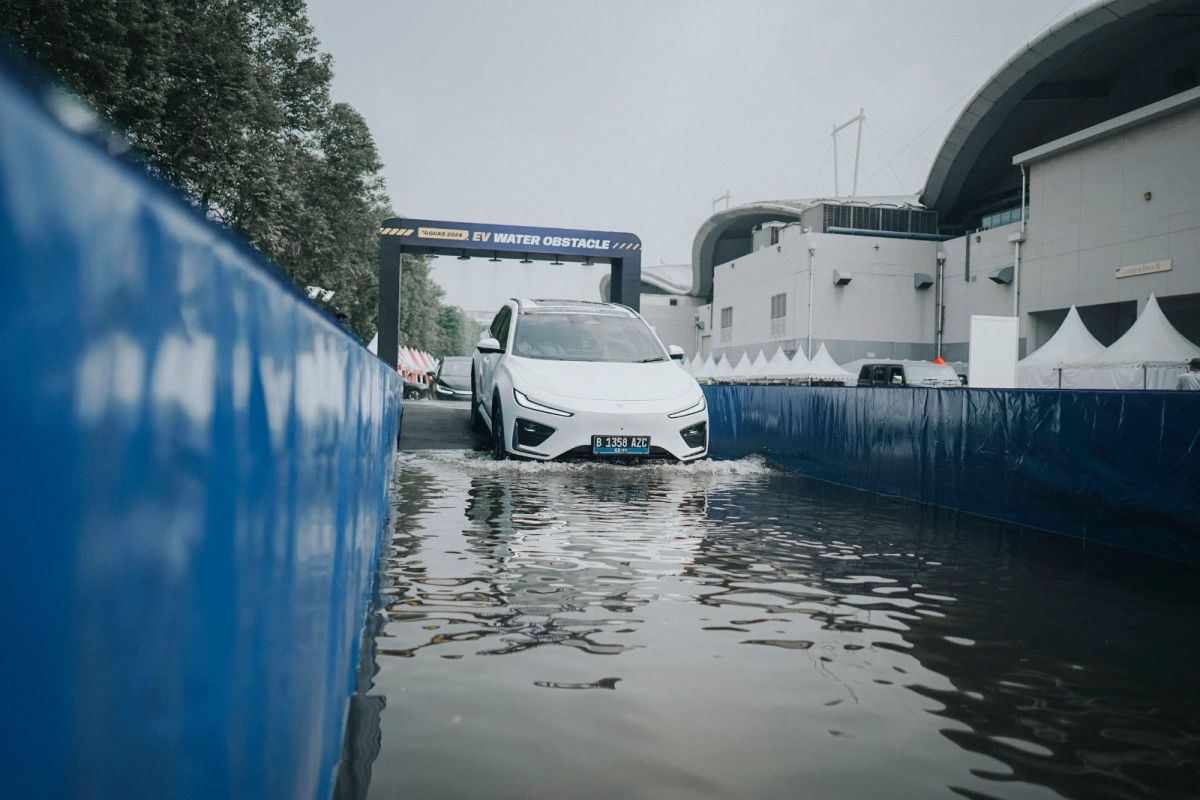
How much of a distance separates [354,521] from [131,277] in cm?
262

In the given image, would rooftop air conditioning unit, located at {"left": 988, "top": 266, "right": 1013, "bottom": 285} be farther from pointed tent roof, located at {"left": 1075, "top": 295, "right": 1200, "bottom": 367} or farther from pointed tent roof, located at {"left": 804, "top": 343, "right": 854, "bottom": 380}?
pointed tent roof, located at {"left": 1075, "top": 295, "right": 1200, "bottom": 367}

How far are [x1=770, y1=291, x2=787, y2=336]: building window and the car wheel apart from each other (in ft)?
128

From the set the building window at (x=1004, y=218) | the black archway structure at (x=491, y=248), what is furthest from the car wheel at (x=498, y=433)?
the building window at (x=1004, y=218)

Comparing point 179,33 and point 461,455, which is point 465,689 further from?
point 179,33

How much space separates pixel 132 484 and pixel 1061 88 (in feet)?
147

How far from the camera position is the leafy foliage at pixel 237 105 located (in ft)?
62.5

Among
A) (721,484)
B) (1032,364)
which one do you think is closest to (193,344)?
(721,484)

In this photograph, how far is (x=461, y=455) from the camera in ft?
41.1

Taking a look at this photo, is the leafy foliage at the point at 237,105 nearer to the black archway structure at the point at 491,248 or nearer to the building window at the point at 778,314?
the black archway structure at the point at 491,248

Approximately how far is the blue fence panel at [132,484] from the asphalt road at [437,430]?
12.3m

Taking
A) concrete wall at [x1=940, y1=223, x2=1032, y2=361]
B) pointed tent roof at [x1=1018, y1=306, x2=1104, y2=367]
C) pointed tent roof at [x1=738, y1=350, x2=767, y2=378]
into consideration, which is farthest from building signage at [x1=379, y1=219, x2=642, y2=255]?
concrete wall at [x1=940, y1=223, x2=1032, y2=361]

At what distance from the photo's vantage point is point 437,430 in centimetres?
1555

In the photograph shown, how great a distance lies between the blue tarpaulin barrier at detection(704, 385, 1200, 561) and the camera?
6.39 metres

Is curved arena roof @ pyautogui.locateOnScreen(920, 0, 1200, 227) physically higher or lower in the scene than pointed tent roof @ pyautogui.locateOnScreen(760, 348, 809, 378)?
higher
